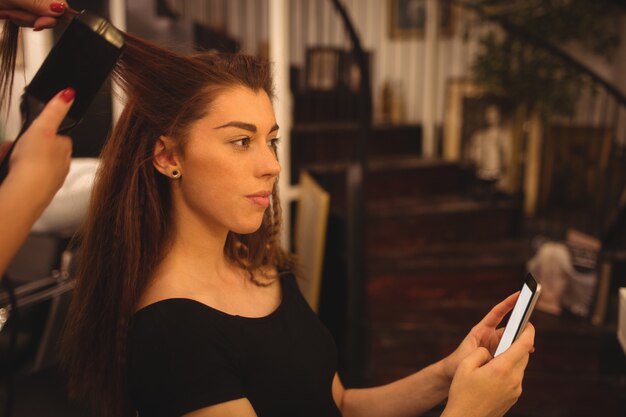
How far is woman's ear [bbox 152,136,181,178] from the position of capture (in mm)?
1007

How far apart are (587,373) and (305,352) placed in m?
2.12

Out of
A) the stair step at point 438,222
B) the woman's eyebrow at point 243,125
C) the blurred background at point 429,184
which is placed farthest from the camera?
the stair step at point 438,222

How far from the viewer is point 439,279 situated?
309 centimetres

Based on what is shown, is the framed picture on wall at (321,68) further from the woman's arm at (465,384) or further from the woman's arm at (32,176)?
the woman's arm at (32,176)

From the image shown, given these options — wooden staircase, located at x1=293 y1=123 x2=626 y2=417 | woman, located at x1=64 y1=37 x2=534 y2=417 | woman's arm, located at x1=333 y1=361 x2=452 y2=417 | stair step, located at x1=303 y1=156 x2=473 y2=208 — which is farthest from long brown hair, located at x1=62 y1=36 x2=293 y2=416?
stair step, located at x1=303 y1=156 x2=473 y2=208

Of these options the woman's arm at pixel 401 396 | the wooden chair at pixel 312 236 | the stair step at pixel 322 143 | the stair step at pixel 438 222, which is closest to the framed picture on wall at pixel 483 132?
the stair step at pixel 438 222

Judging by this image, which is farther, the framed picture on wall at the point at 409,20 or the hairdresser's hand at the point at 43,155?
the framed picture on wall at the point at 409,20

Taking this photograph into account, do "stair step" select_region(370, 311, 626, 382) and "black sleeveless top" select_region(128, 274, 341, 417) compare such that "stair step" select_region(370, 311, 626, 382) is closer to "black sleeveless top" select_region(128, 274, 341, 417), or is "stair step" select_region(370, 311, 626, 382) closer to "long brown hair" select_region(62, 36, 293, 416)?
"black sleeveless top" select_region(128, 274, 341, 417)

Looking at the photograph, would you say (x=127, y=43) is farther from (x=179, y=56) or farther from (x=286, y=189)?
(x=286, y=189)

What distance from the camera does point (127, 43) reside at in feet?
3.01

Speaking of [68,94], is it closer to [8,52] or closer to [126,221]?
[8,52]

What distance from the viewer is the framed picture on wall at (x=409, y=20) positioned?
478 cm

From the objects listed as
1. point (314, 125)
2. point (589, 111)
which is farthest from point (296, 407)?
point (589, 111)

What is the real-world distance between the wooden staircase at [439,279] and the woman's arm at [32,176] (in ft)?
7.20
